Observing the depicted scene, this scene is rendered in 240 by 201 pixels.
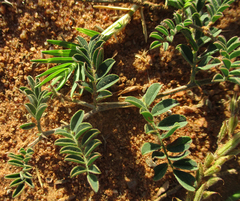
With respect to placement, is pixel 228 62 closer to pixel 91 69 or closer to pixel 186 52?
pixel 186 52

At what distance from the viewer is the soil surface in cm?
173

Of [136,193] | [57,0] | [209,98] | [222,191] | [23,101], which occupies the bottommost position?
[222,191]

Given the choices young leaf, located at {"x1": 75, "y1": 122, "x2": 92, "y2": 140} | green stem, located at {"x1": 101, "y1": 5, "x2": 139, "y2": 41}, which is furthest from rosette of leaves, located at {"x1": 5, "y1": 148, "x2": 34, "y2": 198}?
green stem, located at {"x1": 101, "y1": 5, "x2": 139, "y2": 41}

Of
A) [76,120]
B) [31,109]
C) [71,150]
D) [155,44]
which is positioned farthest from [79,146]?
[155,44]

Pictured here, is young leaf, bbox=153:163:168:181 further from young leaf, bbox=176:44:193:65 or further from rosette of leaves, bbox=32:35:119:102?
young leaf, bbox=176:44:193:65

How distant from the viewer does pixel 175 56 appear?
6.42 feet

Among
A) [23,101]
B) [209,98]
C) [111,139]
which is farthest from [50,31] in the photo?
[209,98]

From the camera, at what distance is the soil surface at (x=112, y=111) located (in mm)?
1734

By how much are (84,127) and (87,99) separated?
1.53ft

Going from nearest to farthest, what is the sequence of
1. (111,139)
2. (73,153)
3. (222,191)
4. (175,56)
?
(73,153) → (222,191) → (111,139) → (175,56)

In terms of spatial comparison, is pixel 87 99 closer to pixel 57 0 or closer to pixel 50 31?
pixel 50 31

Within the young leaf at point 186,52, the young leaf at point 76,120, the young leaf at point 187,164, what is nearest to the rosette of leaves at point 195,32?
the young leaf at point 186,52

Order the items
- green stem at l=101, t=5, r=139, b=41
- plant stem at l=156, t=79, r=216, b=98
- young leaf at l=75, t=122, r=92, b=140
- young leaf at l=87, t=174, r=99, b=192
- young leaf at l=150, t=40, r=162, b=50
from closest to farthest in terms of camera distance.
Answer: young leaf at l=87, t=174, r=99, b=192
young leaf at l=75, t=122, r=92, b=140
young leaf at l=150, t=40, r=162, b=50
plant stem at l=156, t=79, r=216, b=98
green stem at l=101, t=5, r=139, b=41

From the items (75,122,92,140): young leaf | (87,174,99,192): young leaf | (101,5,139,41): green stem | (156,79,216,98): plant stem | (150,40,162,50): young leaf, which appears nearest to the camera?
(87,174,99,192): young leaf
